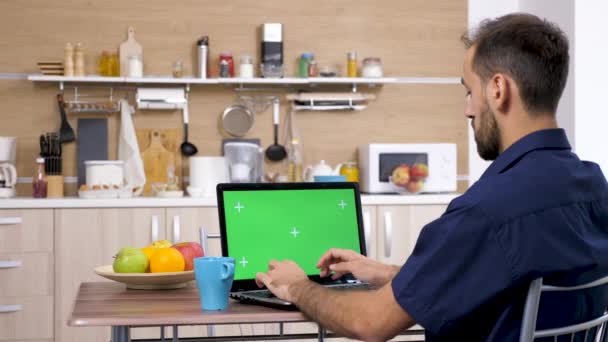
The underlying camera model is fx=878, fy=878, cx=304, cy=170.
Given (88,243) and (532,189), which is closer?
(532,189)

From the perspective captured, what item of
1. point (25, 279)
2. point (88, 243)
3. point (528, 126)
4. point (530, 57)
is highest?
point (530, 57)

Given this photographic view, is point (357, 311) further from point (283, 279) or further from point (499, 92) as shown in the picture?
point (499, 92)

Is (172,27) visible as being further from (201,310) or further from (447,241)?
(447,241)

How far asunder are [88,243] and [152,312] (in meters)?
2.51

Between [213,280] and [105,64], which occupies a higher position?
[105,64]

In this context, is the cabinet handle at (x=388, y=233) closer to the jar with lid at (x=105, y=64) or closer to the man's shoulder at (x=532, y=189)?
the jar with lid at (x=105, y=64)

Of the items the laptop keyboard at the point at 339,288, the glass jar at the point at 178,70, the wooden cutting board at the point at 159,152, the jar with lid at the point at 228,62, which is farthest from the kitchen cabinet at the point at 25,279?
the laptop keyboard at the point at 339,288

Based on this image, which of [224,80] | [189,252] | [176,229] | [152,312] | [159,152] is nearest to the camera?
[152,312]

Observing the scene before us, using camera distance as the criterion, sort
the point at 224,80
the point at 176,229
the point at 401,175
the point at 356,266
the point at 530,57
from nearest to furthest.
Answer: the point at 530,57 → the point at 356,266 → the point at 176,229 → the point at 401,175 → the point at 224,80

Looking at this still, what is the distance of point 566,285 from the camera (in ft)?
4.65

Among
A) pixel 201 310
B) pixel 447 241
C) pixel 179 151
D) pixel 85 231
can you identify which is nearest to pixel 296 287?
pixel 201 310

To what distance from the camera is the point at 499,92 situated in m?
1.53

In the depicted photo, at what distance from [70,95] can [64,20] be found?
39 cm

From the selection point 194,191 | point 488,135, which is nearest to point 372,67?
point 194,191
